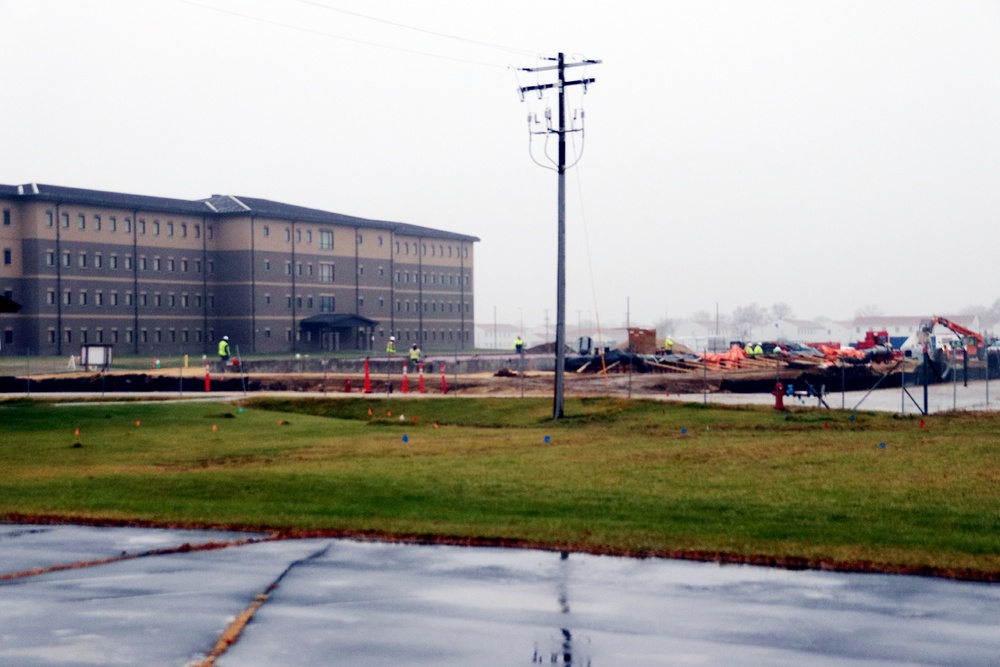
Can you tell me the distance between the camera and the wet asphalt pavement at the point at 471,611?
28.1 ft

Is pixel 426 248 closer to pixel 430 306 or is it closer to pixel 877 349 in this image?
pixel 430 306

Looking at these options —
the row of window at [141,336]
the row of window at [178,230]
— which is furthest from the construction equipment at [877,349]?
the row of window at [141,336]

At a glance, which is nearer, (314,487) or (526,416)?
(314,487)

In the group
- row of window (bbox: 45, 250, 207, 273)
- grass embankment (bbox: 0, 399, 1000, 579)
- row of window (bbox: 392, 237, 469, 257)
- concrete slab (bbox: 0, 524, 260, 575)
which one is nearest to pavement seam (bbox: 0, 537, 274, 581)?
concrete slab (bbox: 0, 524, 260, 575)

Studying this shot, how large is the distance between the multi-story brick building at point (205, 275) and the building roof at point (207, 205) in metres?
0.15

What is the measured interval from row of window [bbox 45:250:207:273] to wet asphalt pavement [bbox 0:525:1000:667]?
8444 cm

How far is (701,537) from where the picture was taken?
1371 cm

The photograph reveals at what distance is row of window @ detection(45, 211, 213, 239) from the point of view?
302 ft

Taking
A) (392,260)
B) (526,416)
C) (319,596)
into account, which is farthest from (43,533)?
(392,260)

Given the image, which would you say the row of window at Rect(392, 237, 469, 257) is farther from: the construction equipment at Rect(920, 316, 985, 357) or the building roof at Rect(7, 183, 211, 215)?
the construction equipment at Rect(920, 316, 985, 357)

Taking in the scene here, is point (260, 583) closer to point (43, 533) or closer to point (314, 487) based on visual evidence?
point (43, 533)

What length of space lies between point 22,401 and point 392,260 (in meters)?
73.6

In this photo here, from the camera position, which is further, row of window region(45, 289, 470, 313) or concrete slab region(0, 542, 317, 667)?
row of window region(45, 289, 470, 313)

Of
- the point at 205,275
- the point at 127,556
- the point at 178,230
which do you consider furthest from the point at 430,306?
the point at 127,556
